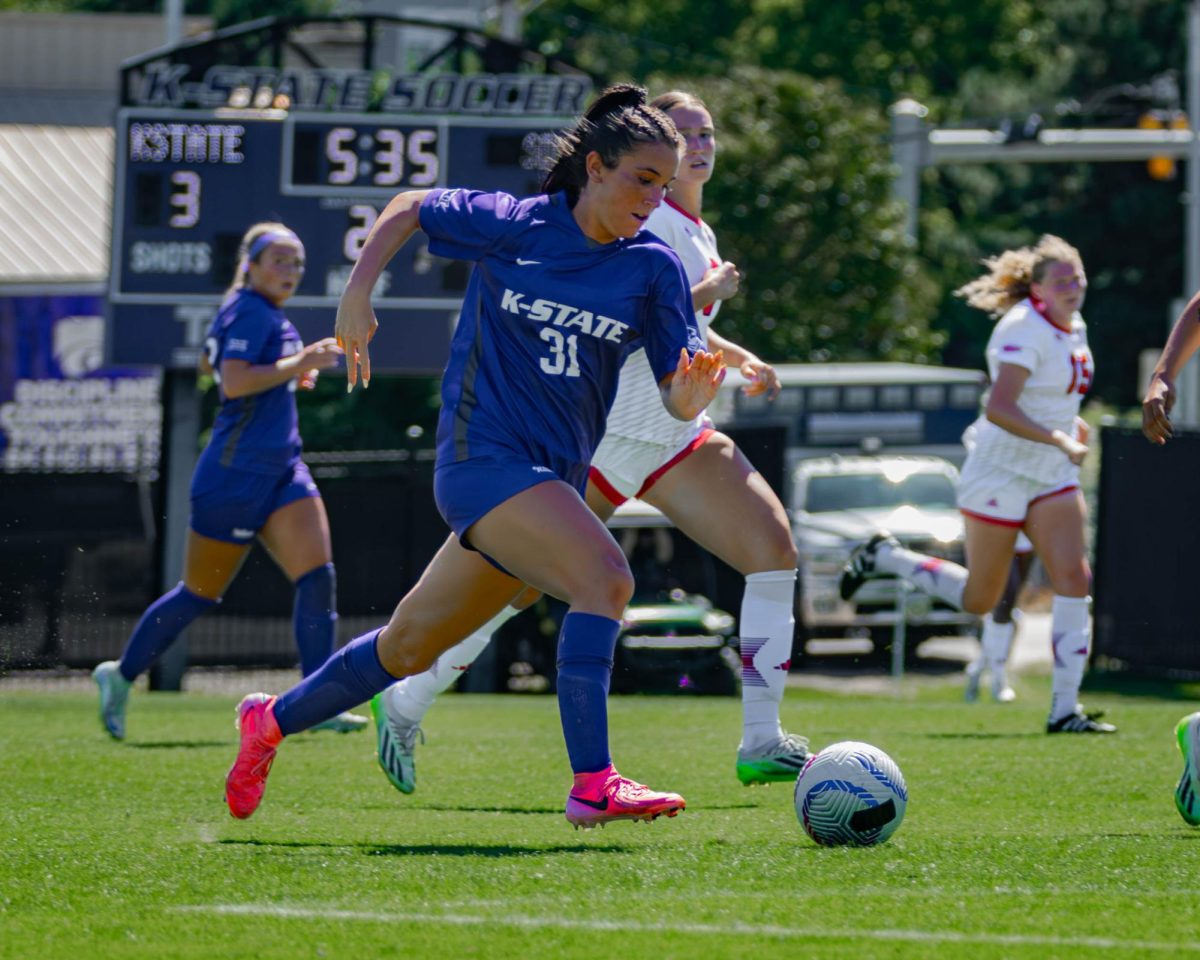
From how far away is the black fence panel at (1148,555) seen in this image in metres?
15.4

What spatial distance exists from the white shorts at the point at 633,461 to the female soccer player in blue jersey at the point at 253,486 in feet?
7.37

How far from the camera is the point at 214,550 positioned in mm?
9023

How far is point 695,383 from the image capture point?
209 inches

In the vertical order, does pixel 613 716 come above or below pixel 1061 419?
below

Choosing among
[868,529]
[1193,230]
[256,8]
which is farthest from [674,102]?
[256,8]

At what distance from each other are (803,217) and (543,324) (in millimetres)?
26202

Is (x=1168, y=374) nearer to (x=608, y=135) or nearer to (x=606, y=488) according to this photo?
(x=606, y=488)

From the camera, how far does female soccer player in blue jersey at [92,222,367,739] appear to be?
8.84 metres

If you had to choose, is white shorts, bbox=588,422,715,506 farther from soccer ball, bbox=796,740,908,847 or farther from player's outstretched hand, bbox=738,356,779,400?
soccer ball, bbox=796,740,908,847

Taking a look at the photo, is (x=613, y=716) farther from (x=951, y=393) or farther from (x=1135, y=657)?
(x=951, y=393)

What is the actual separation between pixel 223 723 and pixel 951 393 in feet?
50.7

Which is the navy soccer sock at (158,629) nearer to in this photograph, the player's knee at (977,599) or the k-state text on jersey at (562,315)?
the player's knee at (977,599)

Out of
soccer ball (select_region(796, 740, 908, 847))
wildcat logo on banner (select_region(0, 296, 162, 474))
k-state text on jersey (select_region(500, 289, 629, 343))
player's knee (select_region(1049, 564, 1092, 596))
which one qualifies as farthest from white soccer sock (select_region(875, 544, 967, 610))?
wildcat logo on banner (select_region(0, 296, 162, 474))

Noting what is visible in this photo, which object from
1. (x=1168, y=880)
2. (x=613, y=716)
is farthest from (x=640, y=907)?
(x=613, y=716)
